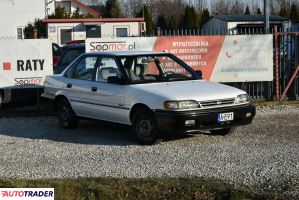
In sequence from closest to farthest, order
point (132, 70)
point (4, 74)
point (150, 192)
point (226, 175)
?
1. point (150, 192)
2. point (226, 175)
3. point (132, 70)
4. point (4, 74)

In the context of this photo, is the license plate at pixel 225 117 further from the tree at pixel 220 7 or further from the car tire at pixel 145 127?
the tree at pixel 220 7

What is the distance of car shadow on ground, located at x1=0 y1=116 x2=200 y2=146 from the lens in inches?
415

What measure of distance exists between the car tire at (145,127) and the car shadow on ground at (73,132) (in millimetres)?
261

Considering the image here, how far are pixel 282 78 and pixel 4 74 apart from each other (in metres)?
7.31

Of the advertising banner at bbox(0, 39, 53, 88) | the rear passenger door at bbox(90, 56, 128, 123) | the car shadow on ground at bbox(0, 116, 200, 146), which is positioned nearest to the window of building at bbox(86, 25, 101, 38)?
the advertising banner at bbox(0, 39, 53, 88)

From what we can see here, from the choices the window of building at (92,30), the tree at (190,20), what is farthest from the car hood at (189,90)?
the tree at (190,20)

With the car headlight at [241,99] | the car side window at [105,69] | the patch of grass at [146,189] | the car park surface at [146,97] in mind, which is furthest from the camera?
the car side window at [105,69]

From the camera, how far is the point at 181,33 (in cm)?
1606

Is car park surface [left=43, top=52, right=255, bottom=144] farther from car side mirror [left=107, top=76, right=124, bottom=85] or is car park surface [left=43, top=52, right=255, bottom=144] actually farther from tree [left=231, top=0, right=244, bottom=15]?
tree [left=231, top=0, right=244, bottom=15]

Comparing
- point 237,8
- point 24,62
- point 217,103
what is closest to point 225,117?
point 217,103

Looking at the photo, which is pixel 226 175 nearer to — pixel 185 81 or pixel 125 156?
pixel 125 156

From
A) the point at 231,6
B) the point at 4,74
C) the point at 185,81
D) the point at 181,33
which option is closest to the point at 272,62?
the point at 181,33

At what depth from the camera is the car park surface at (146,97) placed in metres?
9.48

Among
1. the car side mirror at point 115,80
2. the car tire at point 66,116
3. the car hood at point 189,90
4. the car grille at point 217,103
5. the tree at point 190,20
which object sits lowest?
the car tire at point 66,116
